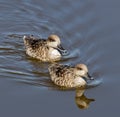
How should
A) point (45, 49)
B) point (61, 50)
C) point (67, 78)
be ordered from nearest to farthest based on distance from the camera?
point (67, 78) < point (61, 50) < point (45, 49)

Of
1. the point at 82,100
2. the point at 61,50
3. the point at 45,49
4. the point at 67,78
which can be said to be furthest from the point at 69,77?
the point at 45,49

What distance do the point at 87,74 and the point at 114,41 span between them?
154 centimetres

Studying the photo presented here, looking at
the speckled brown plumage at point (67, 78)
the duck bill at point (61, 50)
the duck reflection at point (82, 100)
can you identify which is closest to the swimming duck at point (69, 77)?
the speckled brown plumage at point (67, 78)

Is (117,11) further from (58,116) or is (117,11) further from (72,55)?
(58,116)

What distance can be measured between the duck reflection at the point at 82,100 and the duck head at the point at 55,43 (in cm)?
120

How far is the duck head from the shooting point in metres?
11.3

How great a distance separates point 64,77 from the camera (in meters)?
10.6

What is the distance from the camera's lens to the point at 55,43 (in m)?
11.4

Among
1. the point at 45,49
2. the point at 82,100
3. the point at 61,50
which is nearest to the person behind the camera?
the point at 82,100

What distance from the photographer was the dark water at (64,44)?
394 inches

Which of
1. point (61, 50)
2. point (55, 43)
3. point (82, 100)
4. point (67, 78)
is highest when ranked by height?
point (55, 43)

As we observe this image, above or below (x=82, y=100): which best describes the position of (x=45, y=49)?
above

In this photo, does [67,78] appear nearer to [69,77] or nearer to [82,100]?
[69,77]

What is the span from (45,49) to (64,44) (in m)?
0.47
